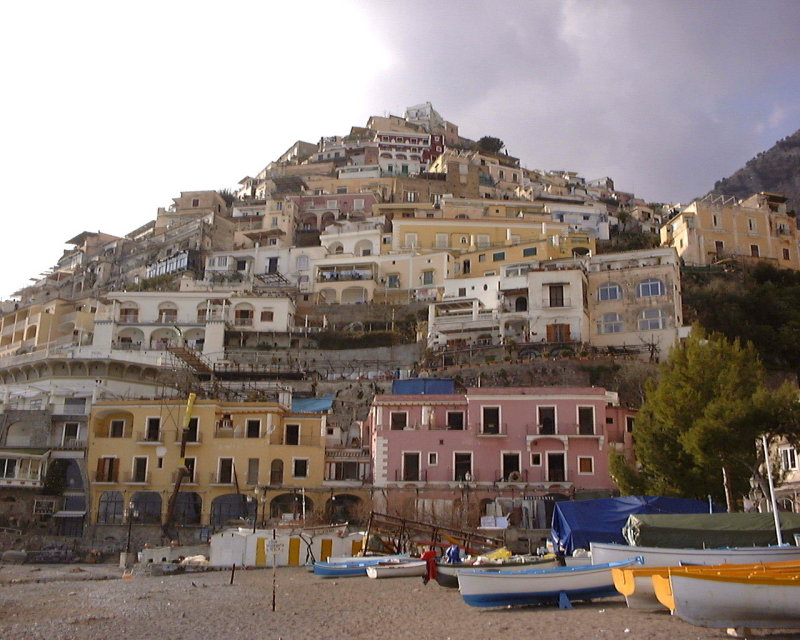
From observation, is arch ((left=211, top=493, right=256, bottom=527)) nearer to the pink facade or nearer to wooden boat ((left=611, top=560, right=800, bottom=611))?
the pink facade

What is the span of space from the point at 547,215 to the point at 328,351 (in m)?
30.0

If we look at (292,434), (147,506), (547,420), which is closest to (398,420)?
(292,434)

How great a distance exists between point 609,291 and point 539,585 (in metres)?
35.5

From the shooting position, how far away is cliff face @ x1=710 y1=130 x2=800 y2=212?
123312mm

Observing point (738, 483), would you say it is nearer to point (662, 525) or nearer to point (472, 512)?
point (662, 525)

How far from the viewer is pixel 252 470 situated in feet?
137

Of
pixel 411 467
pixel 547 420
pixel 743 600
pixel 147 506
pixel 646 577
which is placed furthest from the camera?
pixel 547 420

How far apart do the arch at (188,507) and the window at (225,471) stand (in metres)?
1.36

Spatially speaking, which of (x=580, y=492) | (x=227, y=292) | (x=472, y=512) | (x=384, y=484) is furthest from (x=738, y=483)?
(x=227, y=292)

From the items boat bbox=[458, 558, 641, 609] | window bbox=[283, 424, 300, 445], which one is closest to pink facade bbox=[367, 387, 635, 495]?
window bbox=[283, 424, 300, 445]

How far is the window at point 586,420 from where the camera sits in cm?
4091

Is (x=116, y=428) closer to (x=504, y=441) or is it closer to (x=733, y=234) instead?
(x=504, y=441)

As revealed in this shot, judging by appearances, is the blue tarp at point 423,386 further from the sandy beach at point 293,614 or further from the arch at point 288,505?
the sandy beach at point 293,614

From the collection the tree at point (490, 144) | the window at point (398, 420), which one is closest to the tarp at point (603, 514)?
the window at point (398, 420)
